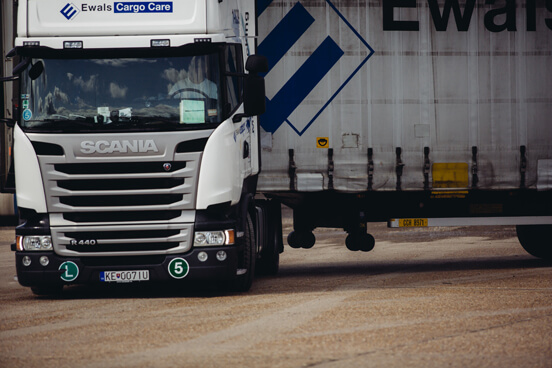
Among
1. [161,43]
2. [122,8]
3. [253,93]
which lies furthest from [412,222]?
[122,8]

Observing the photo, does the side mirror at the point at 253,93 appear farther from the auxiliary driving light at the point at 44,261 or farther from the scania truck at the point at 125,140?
the auxiliary driving light at the point at 44,261

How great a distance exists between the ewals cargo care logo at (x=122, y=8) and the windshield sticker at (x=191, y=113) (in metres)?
1.07

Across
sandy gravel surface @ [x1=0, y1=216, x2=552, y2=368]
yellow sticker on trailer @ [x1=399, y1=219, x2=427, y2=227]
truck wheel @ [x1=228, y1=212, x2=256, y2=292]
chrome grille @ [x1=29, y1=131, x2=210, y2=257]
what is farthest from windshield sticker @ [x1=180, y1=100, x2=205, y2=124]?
yellow sticker on trailer @ [x1=399, y1=219, x2=427, y2=227]

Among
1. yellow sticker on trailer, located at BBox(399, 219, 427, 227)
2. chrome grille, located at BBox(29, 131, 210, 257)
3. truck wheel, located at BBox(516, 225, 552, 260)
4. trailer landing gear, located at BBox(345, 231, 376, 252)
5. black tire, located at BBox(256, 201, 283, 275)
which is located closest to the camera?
chrome grille, located at BBox(29, 131, 210, 257)

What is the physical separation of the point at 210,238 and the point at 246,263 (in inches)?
34.7

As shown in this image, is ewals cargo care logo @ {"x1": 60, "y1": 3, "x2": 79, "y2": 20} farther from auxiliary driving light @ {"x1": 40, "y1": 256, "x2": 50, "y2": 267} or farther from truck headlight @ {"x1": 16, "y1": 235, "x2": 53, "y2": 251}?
auxiliary driving light @ {"x1": 40, "y1": 256, "x2": 50, "y2": 267}

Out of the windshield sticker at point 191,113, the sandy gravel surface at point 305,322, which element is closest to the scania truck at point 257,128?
the windshield sticker at point 191,113

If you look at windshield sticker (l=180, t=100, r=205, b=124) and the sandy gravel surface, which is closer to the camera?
the sandy gravel surface

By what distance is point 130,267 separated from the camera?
11336mm

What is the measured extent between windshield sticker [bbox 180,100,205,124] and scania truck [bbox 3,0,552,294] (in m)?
0.01

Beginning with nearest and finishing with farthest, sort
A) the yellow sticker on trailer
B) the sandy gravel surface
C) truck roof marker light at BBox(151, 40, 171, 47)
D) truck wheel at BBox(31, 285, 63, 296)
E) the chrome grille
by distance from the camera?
the sandy gravel surface → the chrome grille → truck roof marker light at BBox(151, 40, 171, 47) → truck wheel at BBox(31, 285, 63, 296) → the yellow sticker on trailer

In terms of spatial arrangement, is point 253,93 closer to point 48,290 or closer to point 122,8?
point 122,8

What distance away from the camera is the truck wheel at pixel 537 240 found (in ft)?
54.6

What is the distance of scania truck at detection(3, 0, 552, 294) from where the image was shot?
440 inches
